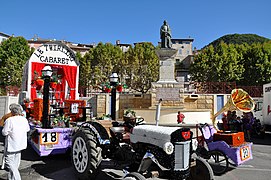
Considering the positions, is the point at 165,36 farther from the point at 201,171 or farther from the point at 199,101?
the point at 201,171

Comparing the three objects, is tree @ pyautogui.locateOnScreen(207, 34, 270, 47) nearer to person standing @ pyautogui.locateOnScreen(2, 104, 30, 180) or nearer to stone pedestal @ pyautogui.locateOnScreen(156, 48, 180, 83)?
stone pedestal @ pyautogui.locateOnScreen(156, 48, 180, 83)

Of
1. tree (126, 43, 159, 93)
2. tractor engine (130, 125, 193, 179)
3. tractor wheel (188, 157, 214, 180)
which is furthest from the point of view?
tree (126, 43, 159, 93)

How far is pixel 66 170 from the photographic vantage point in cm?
531

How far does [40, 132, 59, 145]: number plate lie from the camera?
550cm

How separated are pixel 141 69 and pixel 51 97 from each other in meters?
18.7

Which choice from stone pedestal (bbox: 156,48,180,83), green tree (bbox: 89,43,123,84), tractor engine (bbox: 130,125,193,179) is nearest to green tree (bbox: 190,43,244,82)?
green tree (bbox: 89,43,123,84)

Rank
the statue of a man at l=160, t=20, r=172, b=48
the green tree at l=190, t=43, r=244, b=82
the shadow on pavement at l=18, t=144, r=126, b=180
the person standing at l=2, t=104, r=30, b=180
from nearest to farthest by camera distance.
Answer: the person standing at l=2, t=104, r=30, b=180
the shadow on pavement at l=18, t=144, r=126, b=180
the statue of a man at l=160, t=20, r=172, b=48
the green tree at l=190, t=43, r=244, b=82

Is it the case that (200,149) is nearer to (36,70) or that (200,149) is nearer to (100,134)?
(100,134)

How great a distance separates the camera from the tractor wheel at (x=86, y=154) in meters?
4.35

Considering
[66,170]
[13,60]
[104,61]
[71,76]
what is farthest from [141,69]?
[66,170]

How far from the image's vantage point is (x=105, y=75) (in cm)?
2962

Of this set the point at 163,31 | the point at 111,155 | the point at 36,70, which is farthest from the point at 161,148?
the point at 163,31

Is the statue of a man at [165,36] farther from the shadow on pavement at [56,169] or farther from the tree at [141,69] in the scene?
→ the tree at [141,69]

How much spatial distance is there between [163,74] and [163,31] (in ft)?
8.80
